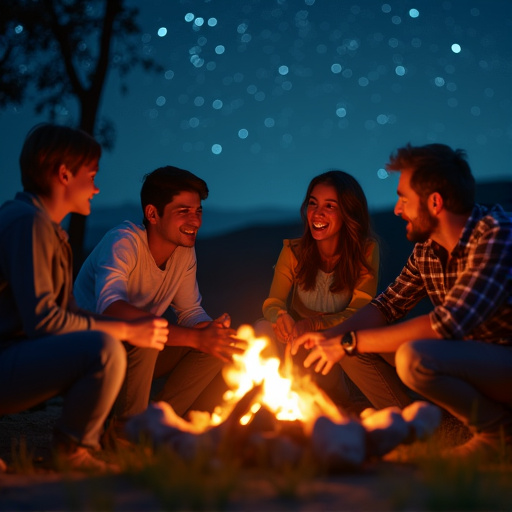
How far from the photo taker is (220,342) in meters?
4.35

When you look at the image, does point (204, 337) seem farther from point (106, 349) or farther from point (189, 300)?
point (106, 349)

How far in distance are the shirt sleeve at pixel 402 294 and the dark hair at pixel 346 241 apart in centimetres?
70

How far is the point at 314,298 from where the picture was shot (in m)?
5.37

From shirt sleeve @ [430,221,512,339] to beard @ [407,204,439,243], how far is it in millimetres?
358

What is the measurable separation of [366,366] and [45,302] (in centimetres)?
223

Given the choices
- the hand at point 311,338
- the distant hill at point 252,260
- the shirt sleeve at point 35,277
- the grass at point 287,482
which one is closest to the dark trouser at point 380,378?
the hand at point 311,338

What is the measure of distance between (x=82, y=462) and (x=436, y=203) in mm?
2380

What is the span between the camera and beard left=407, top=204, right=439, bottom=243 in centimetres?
392

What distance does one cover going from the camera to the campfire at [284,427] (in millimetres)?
2957

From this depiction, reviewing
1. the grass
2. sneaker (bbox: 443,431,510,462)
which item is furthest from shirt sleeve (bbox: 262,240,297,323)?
the grass

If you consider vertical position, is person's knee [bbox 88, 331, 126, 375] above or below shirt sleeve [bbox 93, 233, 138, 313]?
below

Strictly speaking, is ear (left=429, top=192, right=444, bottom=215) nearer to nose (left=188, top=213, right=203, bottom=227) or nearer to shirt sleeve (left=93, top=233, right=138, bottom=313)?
nose (left=188, top=213, right=203, bottom=227)

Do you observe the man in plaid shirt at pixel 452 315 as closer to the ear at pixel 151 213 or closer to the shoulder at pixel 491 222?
the shoulder at pixel 491 222

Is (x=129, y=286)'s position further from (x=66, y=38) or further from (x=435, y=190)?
(x=66, y=38)
